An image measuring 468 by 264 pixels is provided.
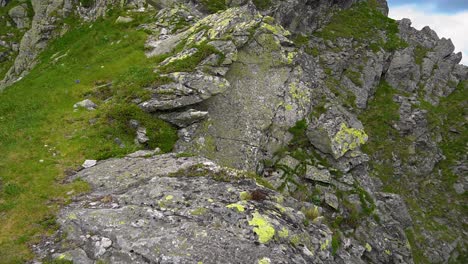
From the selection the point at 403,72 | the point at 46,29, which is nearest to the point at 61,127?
the point at 46,29

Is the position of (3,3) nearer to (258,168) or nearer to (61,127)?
(61,127)

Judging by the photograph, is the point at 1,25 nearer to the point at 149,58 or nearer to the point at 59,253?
the point at 149,58

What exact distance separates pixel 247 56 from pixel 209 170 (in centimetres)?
1336

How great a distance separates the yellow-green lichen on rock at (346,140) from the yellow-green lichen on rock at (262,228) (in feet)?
42.3

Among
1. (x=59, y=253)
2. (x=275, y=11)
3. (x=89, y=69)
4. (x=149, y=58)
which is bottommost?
(x=59, y=253)

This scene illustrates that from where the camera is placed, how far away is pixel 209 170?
15.0 meters

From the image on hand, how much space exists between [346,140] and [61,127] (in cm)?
1825

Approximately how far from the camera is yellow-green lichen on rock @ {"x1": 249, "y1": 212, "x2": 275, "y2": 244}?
38.2 ft

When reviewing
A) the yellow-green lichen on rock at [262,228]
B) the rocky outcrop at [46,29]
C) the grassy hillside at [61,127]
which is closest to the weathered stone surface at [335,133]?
the grassy hillside at [61,127]

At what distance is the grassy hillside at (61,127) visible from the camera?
43.1 feet

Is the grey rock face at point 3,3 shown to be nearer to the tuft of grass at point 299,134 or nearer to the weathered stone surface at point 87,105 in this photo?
the weathered stone surface at point 87,105

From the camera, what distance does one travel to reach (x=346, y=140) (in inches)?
963

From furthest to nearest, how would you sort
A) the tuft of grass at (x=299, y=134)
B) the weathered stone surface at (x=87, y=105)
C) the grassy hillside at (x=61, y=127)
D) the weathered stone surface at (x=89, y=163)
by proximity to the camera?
the tuft of grass at (x=299, y=134) → the weathered stone surface at (x=87, y=105) → the weathered stone surface at (x=89, y=163) → the grassy hillside at (x=61, y=127)

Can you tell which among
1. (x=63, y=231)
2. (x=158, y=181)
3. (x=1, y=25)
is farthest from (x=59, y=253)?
(x=1, y=25)
